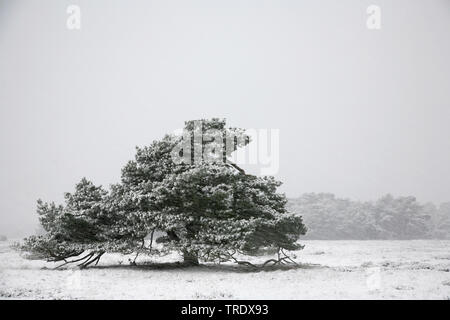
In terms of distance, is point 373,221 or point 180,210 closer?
point 180,210

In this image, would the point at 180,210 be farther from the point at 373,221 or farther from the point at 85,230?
the point at 373,221

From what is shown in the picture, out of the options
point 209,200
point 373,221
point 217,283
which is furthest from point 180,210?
point 373,221

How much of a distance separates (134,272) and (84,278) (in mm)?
3162

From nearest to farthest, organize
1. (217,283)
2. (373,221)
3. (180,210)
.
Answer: (217,283), (180,210), (373,221)

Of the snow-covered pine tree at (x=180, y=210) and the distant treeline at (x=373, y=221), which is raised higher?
the snow-covered pine tree at (x=180, y=210)

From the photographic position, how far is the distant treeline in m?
92.4

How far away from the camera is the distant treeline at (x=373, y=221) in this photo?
9244 cm

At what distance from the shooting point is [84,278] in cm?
2088

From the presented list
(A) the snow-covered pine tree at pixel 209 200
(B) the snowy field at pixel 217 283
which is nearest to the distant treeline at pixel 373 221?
(A) the snow-covered pine tree at pixel 209 200

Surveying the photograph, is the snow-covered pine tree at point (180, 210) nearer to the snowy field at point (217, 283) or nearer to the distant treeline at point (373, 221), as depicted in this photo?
the snowy field at point (217, 283)

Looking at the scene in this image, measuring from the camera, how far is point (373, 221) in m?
92.3

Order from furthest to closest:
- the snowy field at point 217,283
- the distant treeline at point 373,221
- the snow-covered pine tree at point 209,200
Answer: the distant treeline at point 373,221, the snow-covered pine tree at point 209,200, the snowy field at point 217,283
